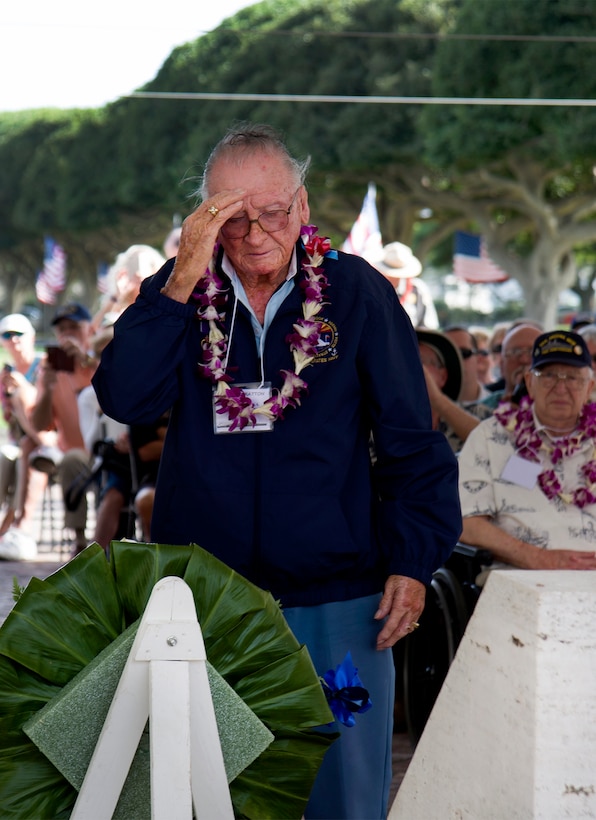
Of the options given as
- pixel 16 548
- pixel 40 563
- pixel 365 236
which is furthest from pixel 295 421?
pixel 365 236

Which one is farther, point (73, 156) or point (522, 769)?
point (73, 156)

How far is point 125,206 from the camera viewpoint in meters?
47.8

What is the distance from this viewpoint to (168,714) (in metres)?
1.77

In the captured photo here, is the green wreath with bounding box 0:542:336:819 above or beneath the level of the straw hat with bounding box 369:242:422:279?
beneath

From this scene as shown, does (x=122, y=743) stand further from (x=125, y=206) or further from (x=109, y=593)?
(x=125, y=206)

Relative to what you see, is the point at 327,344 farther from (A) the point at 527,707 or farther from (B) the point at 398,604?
(A) the point at 527,707

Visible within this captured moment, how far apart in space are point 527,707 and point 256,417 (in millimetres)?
786

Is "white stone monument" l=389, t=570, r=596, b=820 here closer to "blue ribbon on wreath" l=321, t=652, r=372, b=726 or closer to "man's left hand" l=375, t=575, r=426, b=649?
"blue ribbon on wreath" l=321, t=652, r=372, b=726

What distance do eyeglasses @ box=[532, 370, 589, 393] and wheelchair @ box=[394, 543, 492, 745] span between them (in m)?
0.74

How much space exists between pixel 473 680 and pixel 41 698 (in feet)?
2.52

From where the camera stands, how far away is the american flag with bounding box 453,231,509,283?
2717 centimetres

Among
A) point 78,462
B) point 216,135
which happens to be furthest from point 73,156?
point 78,462

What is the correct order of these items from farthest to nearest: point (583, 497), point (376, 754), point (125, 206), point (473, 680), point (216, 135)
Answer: point (125, 206), point (216, 135), point (583, 497), point (376, 754), point (473, 680)

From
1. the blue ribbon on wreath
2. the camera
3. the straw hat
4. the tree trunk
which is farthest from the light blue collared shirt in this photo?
the tree trunk
